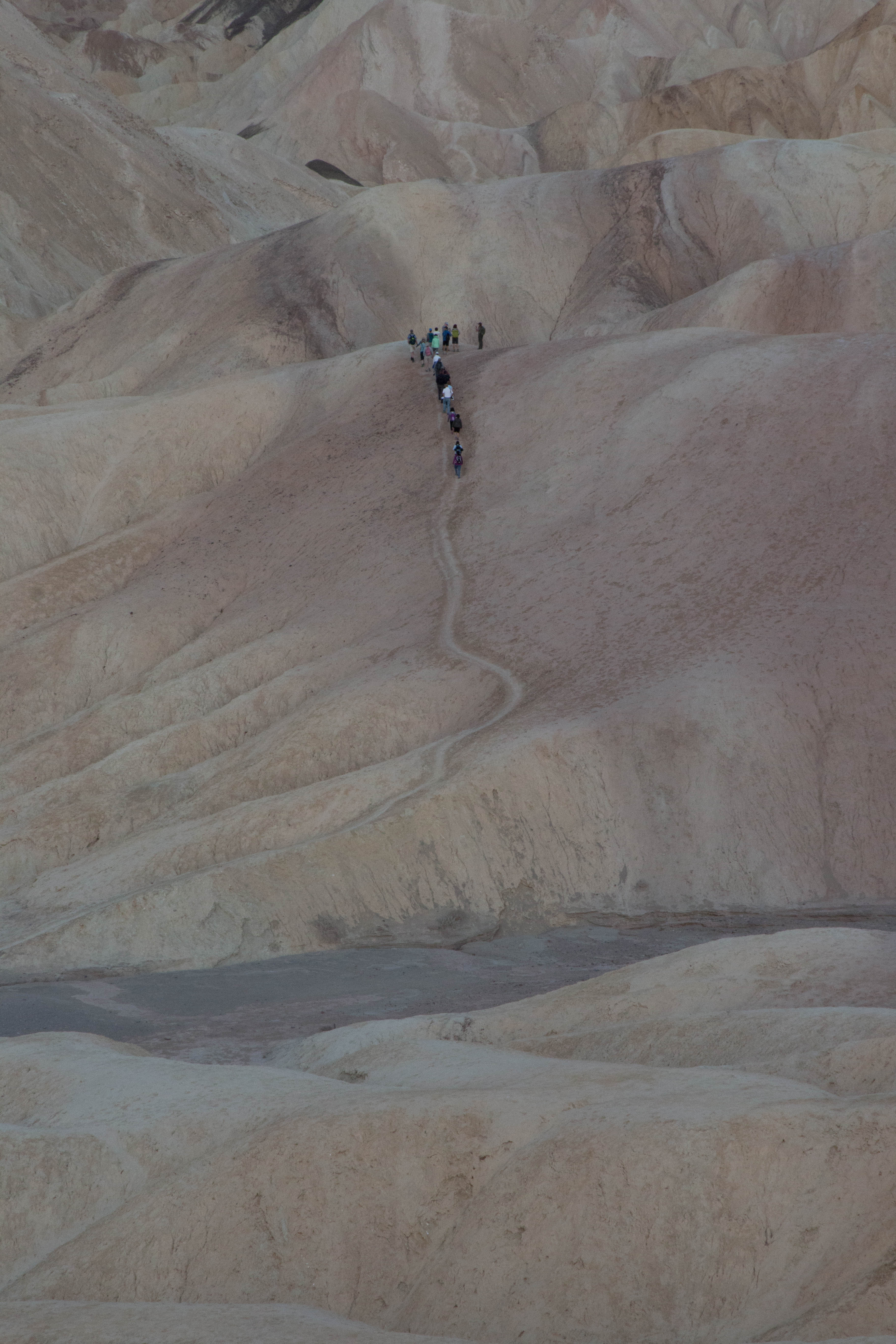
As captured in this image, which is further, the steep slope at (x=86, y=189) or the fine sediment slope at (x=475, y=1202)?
the steep slope at (x=86, y=189)

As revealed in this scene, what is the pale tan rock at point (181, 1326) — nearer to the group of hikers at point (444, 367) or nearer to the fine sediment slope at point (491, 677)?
the fine sediment slope at point (491, 677)

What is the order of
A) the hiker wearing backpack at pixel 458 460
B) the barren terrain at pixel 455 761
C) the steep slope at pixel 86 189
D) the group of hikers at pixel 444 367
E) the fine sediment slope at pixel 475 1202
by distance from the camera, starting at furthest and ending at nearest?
the steep slope at pixel 86 189
the group of hikers at pixel 444 367
the hiker wearing backpack at pixel 458 460
the barren terrain at pixel 455 761
the fine sediment slope at pixel 475 1202

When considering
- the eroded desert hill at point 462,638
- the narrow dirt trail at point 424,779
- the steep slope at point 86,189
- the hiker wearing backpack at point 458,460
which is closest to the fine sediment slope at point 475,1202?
Result: the eroded desert hill at point 462,638

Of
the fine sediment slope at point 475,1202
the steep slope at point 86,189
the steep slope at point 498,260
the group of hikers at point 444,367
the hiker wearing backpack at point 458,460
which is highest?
the steep slope at point 86,189

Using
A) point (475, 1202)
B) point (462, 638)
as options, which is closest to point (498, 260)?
point (462, 638)

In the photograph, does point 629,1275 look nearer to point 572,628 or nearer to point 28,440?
point 572,628

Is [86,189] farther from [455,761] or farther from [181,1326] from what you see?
[181,1326]

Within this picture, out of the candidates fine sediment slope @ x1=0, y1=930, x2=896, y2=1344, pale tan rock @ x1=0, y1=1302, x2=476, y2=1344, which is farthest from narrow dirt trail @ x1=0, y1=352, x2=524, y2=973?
pale tan rock @ x1=0, y1=1302, x2=476, y2=1344

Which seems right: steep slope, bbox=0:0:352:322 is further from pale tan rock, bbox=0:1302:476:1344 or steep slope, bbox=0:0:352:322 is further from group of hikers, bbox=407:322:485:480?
pale tan rock, bbox=0:1302:476:1344
